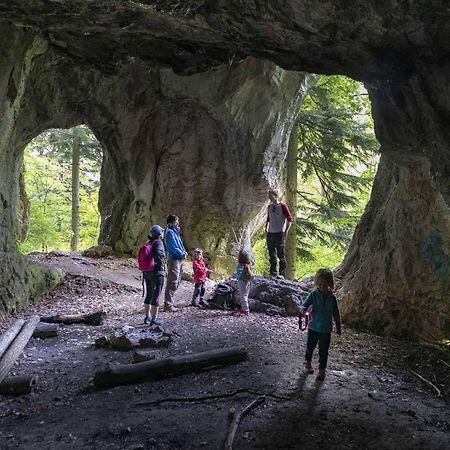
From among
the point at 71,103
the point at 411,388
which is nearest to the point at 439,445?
the point at 411,388

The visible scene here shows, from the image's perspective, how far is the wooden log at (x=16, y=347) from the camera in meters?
5.91

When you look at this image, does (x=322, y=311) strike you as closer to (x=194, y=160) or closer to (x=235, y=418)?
(x=235, y=418)

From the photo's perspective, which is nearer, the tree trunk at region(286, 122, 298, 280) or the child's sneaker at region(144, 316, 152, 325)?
the child's sneaker at region(144, 316, 152, 325)

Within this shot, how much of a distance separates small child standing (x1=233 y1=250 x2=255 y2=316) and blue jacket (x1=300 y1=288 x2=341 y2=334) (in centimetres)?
352

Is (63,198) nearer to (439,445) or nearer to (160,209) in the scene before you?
(160,209)

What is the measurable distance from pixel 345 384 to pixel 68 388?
3559 millimetres

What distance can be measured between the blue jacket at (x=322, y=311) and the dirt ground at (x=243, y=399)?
2.28 feet

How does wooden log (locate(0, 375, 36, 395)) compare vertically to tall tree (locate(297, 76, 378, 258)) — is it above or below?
below

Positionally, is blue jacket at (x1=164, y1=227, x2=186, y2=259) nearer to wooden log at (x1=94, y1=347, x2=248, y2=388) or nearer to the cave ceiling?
wooden log at (x1=94, y1=347, x2=248, y2=388)

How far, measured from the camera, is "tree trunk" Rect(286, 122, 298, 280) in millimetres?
16109

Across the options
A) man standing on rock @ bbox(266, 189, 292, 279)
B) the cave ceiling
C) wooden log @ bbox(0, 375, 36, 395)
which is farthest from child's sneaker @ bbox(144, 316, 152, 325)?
the cave ceiling

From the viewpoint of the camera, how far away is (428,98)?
18.7 feet

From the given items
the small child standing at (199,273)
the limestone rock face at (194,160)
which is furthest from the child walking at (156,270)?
the limestone rock face at (194,160)

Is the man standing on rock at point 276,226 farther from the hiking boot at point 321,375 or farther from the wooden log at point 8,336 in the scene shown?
the wooden log at point 8,336
